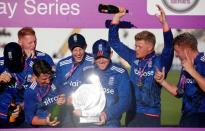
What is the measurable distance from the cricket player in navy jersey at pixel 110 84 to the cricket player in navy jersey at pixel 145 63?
2.6 inches

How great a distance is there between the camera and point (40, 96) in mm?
2727

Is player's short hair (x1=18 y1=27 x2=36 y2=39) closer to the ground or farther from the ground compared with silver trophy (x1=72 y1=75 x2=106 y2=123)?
farther from the ground

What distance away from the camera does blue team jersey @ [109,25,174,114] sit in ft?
8.98

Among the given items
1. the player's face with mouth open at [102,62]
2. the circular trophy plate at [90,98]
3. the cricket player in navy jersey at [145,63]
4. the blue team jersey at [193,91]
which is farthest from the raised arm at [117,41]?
the blue team jersey at [193,91]

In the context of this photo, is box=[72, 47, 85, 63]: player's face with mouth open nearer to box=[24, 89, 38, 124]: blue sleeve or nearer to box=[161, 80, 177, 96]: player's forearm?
box=[24, 89, 38, 124]: blue sleeve

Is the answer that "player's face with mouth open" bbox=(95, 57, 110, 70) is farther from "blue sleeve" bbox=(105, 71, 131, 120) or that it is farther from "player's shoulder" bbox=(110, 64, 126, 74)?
"blue sleeve" bbox=(105, 71, 131, 120)

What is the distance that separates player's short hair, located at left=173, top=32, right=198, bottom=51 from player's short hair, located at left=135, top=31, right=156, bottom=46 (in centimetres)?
18

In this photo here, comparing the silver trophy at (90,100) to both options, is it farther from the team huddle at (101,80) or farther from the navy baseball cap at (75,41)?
the navy baseball cap at (75,41)

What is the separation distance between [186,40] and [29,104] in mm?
1336

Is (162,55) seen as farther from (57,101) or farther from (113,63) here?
(57,101)

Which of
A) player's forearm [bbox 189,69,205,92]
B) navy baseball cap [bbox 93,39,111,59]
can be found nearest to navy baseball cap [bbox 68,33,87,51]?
navy baseball cap [bbox 93,39,111,59]

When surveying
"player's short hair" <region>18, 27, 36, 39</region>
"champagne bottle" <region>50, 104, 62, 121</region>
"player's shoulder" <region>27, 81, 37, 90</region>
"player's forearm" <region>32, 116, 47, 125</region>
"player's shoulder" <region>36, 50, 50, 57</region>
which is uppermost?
"player's short hair" <region>18, 27, 36, 39</region>

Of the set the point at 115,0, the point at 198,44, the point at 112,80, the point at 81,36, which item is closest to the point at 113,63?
the point at 112,80

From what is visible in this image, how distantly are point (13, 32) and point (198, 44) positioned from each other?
1.46 meters
